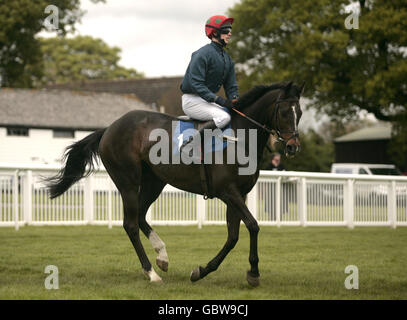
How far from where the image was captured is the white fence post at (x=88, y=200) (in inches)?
508

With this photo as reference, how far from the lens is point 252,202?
44.6ft

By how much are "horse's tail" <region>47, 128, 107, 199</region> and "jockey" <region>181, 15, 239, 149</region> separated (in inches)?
66.1

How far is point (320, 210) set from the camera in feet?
46.7

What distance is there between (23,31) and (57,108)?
798 cm

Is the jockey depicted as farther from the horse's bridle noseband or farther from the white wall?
the white wall

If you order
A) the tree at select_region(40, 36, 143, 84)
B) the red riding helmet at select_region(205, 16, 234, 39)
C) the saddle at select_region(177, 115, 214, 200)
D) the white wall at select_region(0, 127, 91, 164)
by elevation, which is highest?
the tree at select_region(40, 36, 143, 84)

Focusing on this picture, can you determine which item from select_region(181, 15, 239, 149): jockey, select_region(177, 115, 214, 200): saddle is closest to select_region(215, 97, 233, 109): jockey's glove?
select_region(181, 15, 239, 149): jockey

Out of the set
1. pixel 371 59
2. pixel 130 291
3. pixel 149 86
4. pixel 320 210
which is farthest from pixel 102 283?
pixel 149 86

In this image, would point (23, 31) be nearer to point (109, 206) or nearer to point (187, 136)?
point (109, 206)

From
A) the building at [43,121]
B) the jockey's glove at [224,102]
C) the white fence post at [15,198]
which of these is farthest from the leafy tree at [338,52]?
the jockey's glove at [224,102]

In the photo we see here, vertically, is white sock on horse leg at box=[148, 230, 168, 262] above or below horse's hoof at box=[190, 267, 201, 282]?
above

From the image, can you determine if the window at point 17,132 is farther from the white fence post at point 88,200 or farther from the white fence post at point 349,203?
the white fence post at point 349,203

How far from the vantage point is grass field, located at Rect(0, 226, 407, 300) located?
18.8ft

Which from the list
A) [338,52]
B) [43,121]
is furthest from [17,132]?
[338,52]
